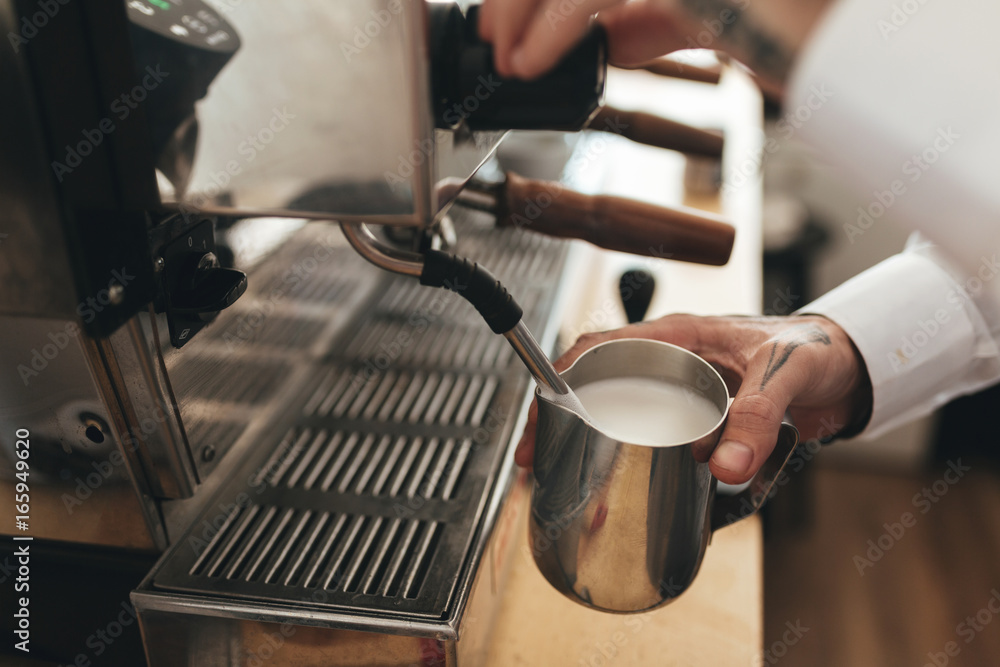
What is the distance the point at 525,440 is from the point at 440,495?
75mm

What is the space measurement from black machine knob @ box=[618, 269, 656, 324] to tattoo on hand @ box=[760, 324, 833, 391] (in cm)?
13

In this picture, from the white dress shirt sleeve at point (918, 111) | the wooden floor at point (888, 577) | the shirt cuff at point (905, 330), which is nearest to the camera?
the white dress shirt sleeve at point (918, 111)

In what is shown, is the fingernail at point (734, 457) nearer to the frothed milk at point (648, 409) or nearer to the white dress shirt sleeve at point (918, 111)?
the frothed milk at point (648, 409)

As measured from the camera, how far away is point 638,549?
1.40ft

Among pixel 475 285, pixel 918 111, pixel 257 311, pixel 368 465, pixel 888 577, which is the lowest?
pixel 888 577

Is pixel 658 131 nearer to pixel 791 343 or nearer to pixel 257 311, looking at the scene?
pixel 791 343

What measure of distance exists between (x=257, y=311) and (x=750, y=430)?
356 millimetres

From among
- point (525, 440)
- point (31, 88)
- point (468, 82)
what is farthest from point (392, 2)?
point (525, 440)

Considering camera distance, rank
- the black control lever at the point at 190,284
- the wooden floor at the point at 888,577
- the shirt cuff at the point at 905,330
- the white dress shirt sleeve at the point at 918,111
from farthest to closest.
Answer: the wooden floor at the point at 888,577 → the shirt cuff at the point at 905,330 → the black control lever at the point at 190,284 → the white dress shirt sleeve at the point at 918,111

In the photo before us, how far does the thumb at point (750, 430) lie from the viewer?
1.32ft

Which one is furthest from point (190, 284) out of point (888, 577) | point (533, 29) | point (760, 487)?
point (888, 577)

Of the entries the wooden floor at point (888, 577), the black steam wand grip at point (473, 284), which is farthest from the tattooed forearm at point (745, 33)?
the wooden floor at point (888, 577)

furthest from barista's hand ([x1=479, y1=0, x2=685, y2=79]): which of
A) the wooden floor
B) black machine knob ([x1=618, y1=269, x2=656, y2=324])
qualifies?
the wooden floor

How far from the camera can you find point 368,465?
57cm
